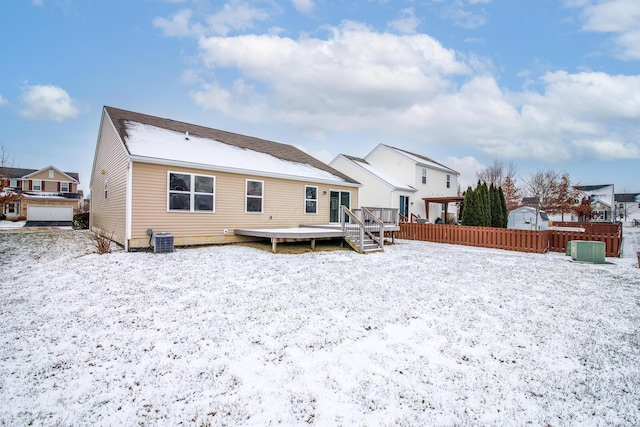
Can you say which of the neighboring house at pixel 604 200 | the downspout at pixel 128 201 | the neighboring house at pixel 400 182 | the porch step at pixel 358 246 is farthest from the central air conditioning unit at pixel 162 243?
the neighboring house at pixel 604 200

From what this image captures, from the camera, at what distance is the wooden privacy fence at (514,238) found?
1218cm

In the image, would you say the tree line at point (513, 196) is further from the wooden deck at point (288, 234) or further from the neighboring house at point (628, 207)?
the neighboring house at point (628, 207)

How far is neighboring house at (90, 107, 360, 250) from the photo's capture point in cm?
1026

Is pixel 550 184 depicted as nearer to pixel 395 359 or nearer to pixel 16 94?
pixel 395 359

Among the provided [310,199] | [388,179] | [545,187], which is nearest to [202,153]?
[310,199]

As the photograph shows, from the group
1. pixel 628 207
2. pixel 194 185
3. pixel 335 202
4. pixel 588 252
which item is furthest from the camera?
pixel 628 207

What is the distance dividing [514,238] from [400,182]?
11766mm

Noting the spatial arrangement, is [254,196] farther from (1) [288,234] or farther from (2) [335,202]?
(2) [335,202]

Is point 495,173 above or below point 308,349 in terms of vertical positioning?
above

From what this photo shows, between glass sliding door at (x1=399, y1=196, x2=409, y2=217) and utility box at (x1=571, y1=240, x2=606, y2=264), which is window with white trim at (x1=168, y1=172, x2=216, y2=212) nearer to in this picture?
utility box at (x1=571, y1=240, x2=606, y2=264)

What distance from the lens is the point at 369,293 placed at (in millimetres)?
6398

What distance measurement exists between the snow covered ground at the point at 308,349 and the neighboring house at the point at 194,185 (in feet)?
10.5

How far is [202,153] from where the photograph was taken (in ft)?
40.2

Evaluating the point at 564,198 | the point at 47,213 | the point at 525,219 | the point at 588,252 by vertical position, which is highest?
the point at 564,198
